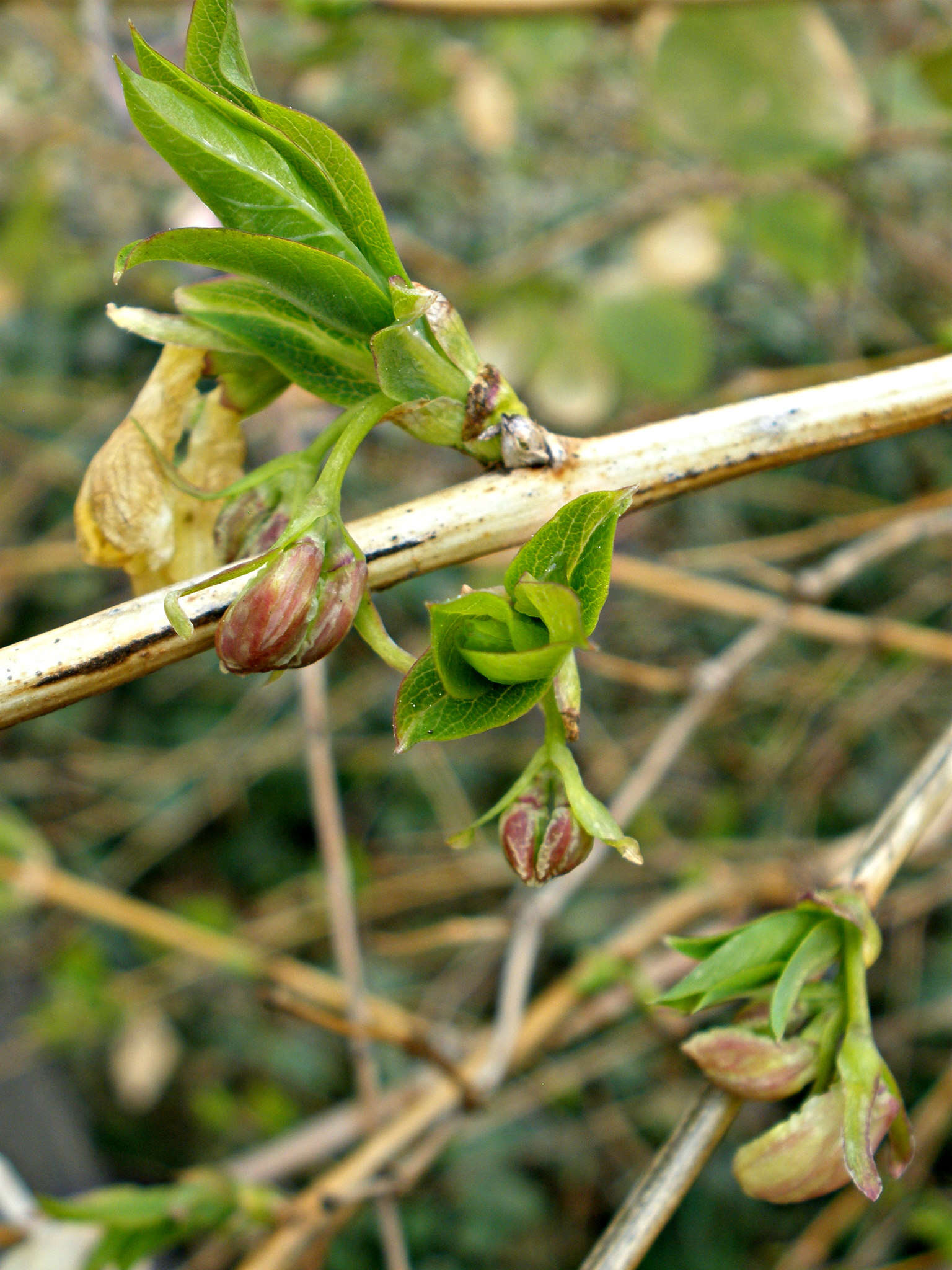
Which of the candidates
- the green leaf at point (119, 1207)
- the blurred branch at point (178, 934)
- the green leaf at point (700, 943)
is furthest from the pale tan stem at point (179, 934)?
the green leaf at point (700, 943)

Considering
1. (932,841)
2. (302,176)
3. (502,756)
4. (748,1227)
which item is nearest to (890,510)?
(932,841)

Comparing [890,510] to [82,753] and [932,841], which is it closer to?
[932,841]

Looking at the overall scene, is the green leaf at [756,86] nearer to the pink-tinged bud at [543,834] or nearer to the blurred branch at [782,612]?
the blurred branch at [782,612]

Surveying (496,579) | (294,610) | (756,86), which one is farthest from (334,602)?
(756,86)

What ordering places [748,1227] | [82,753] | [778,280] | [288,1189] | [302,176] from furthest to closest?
1. [778,280]
2. [82,753]
3. [288,1189]
4. [748,1227]
5. [302,176]

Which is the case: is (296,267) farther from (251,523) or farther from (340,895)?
(340,895)

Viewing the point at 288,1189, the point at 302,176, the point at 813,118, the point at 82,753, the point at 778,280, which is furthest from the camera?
the point at 778,280

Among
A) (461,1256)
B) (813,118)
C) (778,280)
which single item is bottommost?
(461,1256)
